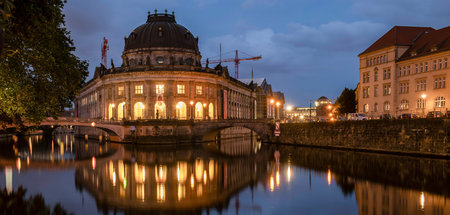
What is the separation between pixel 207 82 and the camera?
246 feet

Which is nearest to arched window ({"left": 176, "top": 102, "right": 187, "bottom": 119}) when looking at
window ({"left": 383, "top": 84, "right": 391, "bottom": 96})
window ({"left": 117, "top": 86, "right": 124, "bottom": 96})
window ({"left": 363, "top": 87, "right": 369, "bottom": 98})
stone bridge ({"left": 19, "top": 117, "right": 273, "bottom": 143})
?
stone bridge ({"left": 19, "top": 117, "right": 273, "bottom": 143})

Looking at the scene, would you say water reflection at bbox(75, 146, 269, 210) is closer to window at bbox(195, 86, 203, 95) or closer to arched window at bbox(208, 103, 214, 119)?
window at bbox(195, 86, 203, 95)

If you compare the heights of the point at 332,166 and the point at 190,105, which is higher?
the point at 190,105

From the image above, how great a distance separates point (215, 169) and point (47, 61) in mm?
17508

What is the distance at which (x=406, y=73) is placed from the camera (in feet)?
192

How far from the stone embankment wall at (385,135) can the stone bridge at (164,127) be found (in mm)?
12168

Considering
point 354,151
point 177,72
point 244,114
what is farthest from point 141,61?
point 354,151

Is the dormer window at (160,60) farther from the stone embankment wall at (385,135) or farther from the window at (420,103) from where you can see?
the window at (420,103)

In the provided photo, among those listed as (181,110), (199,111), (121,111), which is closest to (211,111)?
(199,111)

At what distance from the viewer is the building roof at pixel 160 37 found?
259ft

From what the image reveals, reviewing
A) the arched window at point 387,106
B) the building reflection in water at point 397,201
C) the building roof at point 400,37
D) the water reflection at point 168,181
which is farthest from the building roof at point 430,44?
the building reflection in water at point 397,201

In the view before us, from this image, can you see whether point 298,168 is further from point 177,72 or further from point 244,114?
point 244,114

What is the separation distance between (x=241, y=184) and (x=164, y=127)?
37262mm

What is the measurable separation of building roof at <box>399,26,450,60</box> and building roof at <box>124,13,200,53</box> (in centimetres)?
4411
